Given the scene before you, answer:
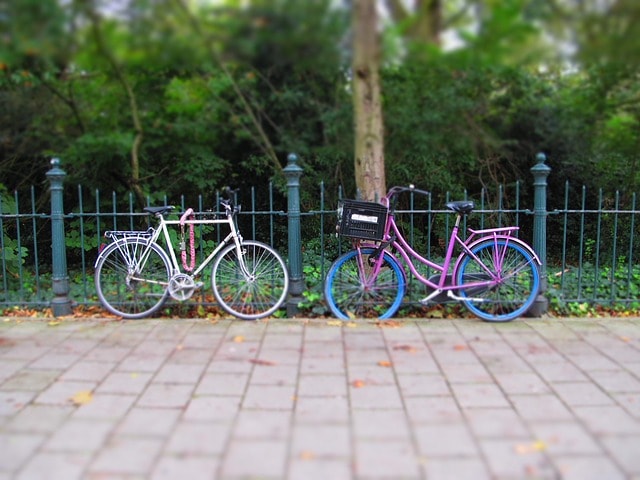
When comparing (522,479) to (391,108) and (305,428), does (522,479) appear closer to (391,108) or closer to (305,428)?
(305,428)

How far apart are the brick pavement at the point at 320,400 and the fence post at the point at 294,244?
0.30 metres

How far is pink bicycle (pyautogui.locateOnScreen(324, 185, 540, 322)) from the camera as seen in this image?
4.53 metres

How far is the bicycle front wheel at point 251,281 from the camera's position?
4.67m

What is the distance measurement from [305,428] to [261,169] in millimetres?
5730

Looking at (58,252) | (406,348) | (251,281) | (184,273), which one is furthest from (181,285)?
(406,348)

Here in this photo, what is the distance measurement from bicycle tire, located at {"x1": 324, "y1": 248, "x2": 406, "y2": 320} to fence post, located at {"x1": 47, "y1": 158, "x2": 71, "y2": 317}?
246 centimetres

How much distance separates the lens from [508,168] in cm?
840

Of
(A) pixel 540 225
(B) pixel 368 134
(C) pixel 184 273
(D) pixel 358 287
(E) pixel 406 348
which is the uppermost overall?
(B) pixel 368 134

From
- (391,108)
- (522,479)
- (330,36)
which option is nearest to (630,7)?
(391,108)

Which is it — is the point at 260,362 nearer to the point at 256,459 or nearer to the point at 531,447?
the point at 256,459

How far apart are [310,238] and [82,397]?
16.2 feet

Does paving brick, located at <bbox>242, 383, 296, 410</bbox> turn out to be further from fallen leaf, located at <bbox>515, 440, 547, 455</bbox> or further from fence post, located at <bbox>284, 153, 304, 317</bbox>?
fence post, located at <bbox>284, 153, 304, 317</bbox>

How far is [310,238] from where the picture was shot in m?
7.80

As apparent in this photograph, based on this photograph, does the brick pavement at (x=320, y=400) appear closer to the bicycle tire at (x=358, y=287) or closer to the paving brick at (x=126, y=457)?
the paving brick at (x=126, y=457)
